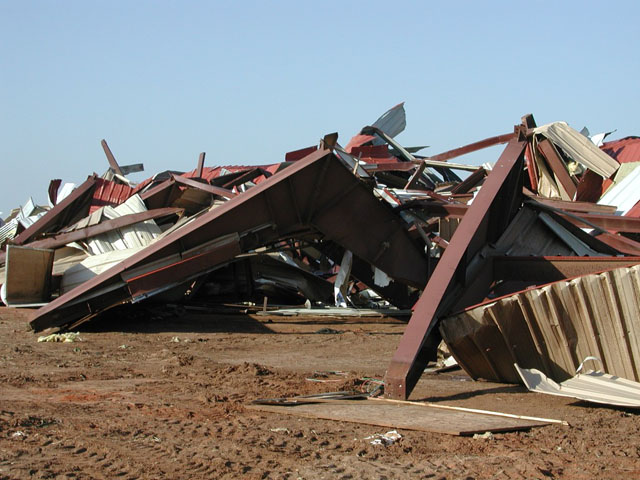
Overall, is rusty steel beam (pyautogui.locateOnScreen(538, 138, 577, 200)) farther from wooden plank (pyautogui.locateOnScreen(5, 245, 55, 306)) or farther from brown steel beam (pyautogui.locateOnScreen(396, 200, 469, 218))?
wooden plank (pyautogui.locateOnScreen(5, 245, 55, 306))

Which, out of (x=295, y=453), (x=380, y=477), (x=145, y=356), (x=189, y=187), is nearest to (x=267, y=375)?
(x=145, y=356)

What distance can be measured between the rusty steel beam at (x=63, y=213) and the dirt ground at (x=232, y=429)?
5.65 meters

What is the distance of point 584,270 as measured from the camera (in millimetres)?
6871

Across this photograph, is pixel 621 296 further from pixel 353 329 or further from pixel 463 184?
pixel 463 184

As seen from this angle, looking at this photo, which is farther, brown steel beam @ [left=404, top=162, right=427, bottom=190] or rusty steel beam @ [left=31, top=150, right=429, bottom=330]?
brown steel beam @ [left=404, top=162, right=427, bottom=190]

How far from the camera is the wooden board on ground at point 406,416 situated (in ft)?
14.5

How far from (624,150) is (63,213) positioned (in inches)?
437

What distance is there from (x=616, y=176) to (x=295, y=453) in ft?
32.9

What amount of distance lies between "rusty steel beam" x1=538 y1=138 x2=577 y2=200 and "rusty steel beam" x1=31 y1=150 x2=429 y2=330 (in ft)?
13.9

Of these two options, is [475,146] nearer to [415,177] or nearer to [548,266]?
[415,177]

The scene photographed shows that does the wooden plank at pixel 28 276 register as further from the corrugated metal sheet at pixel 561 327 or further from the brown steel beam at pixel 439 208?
the corrugated metal sheet at pixel 561 327

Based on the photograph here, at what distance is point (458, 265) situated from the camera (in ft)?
20.8

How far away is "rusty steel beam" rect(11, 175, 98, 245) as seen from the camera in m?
13.2

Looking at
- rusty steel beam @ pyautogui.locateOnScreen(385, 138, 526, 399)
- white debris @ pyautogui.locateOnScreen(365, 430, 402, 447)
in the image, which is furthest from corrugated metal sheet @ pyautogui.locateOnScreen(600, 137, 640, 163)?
white debris @ pyautogui.locateOnScreen(365, 430, 402, 447)
